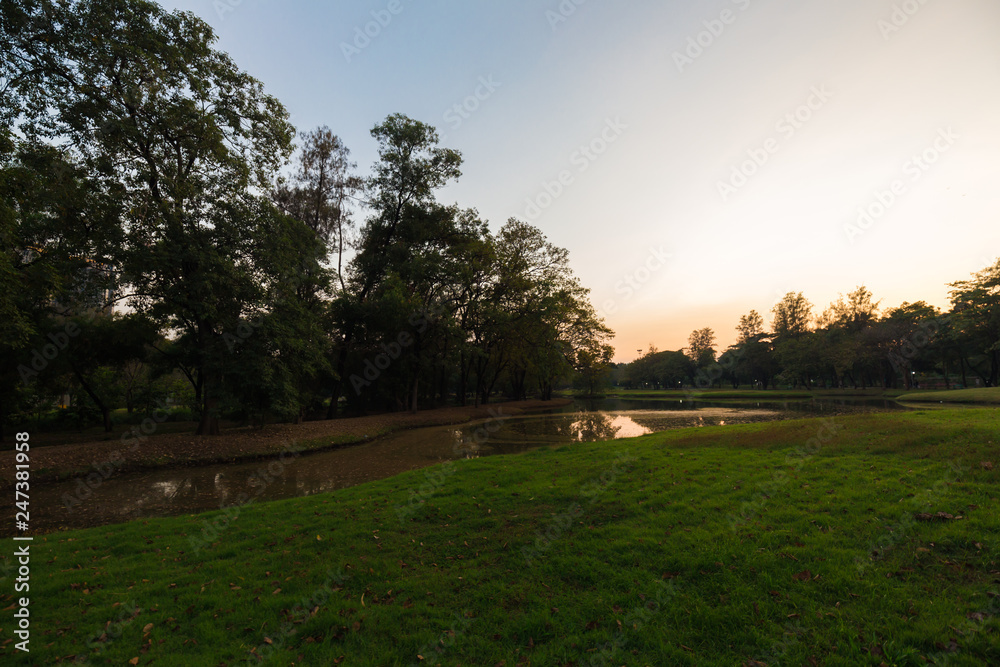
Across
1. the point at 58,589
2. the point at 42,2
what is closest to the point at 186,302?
the point at 42,2

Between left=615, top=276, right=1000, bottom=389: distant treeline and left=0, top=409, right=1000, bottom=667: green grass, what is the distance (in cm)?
5495

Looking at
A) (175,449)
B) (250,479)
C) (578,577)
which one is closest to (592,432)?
(250,479)

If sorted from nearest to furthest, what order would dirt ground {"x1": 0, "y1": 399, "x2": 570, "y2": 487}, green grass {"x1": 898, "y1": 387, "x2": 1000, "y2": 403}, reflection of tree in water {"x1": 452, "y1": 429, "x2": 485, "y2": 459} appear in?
dirt ground {"x1": 0, "y1": 399, "x2": 570, "y2": 487}
reflection of tree in water {"x1": 452, "y1": 429, "x2": 485, "y2": 459}
green grass {"x1": 898, "y1": 387, "x2": 1000, "y2": 403}

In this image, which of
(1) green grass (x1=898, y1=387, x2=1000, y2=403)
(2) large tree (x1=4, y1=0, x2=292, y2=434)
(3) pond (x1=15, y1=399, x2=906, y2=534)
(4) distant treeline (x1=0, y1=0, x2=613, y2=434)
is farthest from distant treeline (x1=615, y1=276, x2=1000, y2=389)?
(2) large tree (x1=4, y1=0, x2=292, y2=434)

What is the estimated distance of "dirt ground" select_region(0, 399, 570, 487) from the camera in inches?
540

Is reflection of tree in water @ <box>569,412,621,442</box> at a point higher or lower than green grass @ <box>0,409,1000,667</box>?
lower

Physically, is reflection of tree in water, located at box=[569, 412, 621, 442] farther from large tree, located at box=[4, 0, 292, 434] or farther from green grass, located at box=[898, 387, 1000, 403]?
green grass, located at box=[898, 387, 1000, 403]

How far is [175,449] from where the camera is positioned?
16656mm

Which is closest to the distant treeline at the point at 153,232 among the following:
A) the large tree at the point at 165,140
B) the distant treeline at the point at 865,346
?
the large tree at the point at 165,140

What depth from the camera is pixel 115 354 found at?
24.0m

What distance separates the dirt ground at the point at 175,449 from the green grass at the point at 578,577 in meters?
8.10

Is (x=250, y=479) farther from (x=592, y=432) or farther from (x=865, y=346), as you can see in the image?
(x=865, y=346)

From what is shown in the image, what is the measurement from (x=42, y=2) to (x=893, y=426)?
30009 millimetres

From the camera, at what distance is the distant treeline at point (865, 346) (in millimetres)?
45125
